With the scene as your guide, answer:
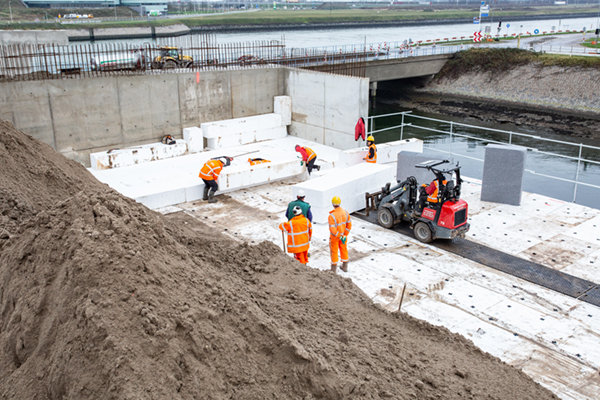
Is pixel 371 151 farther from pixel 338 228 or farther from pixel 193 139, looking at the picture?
pixel 193 139

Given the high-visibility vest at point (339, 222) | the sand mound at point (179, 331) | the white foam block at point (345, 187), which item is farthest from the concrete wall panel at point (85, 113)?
the high-visibility vest at point (339, 222)

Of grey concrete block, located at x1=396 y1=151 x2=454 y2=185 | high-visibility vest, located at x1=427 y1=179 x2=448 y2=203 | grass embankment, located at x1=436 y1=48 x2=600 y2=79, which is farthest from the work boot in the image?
grass embankment, located at x1=436 y1=48 x2=600 y2=79

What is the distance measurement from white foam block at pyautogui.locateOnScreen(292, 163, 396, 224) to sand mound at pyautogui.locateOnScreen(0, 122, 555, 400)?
5091mm

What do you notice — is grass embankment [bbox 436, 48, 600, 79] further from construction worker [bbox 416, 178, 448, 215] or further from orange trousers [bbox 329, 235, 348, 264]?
orange trousers [bbox 329, 235, 348, 264]

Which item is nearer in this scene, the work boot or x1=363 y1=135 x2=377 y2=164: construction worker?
the work boot

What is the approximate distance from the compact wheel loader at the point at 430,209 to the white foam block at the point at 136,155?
8.54 m

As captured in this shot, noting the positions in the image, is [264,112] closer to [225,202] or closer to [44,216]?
[225,202]

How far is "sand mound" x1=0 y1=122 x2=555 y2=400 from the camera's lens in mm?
4516

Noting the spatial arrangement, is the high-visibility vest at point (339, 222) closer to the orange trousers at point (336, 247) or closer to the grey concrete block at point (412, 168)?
the orange trousers at point (336, 247)

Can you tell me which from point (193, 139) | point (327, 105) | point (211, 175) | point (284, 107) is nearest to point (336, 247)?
point (211, 175)

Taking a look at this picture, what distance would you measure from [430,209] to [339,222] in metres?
2.54

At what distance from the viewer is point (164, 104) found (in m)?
18.4

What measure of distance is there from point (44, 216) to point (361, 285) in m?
5.21

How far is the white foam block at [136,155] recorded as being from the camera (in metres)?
16.2
